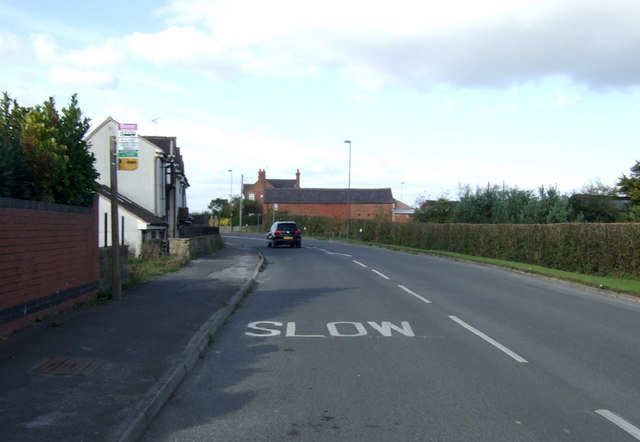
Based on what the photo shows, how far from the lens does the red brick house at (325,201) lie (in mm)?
101125

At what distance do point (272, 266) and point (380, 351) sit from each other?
17.7 metres

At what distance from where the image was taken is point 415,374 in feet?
24.6

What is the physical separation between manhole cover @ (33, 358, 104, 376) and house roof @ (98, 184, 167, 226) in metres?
22.8

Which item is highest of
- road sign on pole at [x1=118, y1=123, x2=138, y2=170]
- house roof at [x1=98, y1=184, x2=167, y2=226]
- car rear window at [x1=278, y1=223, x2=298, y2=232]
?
road sign on pole at [x1=118, y1=123, x2=138, y2=170]

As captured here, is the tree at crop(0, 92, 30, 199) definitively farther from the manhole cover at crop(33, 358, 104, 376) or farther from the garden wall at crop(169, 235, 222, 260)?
the garden wall at crop(169, 235, 222, 260)

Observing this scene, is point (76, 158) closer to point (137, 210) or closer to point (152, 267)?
point (152, 267)

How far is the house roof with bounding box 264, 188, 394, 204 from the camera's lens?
333 ft

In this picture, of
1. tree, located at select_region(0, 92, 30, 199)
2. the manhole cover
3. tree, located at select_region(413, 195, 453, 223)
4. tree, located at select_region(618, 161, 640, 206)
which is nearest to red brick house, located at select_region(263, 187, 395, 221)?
tree, located at select_region(413, 195, 453, 223)

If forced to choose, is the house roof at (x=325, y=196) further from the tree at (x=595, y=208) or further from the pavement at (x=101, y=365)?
the pavement at (x=101, y=365)

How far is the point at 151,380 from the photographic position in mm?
6742

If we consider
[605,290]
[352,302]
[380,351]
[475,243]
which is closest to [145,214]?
[475,243]

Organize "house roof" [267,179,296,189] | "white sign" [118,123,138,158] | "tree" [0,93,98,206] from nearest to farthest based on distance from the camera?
1. "tree" [0,93,98,206]
2. "white sign" [118,123,138,158]
3. "house roof" [267,179,296,189]

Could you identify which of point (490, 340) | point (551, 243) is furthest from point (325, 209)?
point (490, 340)

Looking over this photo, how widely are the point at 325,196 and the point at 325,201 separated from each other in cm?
109
